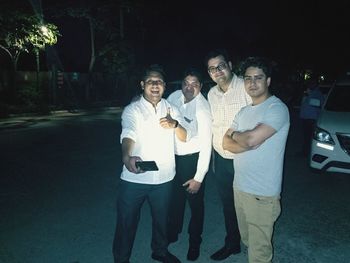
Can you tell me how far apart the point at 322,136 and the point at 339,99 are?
1.36 metres

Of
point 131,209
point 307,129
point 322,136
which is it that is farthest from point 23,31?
point 131,209

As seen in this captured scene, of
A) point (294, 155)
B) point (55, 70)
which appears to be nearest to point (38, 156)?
point (294, 155)

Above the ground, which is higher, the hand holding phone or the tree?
the tree

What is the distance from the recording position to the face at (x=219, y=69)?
3.44m

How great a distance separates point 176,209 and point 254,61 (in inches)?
74.5

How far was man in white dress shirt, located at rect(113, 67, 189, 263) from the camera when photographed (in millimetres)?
2986

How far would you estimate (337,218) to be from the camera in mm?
4672

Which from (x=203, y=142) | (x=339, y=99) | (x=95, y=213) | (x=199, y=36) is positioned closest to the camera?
(x=203, y=142)

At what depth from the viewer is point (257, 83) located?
2801mm

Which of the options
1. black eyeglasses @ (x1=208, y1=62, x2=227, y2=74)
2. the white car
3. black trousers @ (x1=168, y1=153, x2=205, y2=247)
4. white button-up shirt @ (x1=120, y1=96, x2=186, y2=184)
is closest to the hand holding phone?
white button-up shirt @ (x1=120, y1=96, x2=186, y2=184)

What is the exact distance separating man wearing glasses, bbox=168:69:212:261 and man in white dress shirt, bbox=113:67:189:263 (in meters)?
0.27

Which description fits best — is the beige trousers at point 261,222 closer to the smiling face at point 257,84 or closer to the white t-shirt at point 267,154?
the white t-shirt at point 267,154

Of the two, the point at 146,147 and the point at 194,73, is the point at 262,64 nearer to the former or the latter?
the point at 194,73

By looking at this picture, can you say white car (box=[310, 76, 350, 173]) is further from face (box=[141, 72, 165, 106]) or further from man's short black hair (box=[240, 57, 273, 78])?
face (box=[141, 72, 165, 106])
